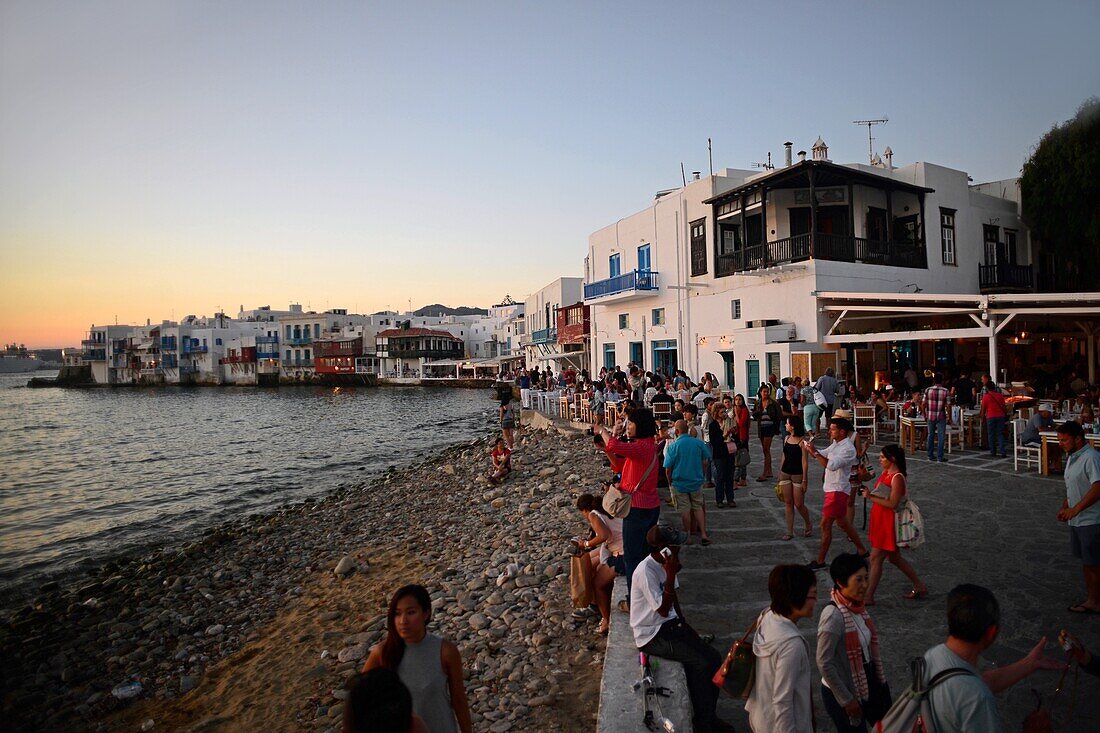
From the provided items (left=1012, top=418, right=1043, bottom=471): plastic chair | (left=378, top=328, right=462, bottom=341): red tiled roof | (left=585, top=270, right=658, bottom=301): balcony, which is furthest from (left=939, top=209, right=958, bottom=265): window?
(left=378, top=328, right=462, bottom=341): red tiled roof

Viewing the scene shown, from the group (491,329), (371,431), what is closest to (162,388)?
(491,329)

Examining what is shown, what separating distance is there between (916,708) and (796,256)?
1728cm

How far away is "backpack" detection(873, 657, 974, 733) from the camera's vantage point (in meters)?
2.37

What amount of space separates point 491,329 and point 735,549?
8273cm

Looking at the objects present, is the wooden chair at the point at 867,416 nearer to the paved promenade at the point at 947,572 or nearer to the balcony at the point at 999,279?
the paved promenade at the point at 947,572

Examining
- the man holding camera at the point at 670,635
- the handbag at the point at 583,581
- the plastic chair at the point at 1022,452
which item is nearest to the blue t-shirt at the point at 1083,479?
the man holding camera at the point at 670,635

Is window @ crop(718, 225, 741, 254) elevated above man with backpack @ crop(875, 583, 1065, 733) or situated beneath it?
elevated above

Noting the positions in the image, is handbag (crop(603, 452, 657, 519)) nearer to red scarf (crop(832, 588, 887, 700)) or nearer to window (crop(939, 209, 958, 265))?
red scarf (crop(832, 588, 887, 700))

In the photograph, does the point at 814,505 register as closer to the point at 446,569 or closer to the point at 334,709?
the point at 446,569

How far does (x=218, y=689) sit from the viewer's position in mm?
7344

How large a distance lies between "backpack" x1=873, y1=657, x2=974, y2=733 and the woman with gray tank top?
191 centimetres

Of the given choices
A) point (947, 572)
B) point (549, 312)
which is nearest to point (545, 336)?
point (549, 312)

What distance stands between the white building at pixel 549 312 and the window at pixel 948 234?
2262cm

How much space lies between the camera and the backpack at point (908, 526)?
499 cm
